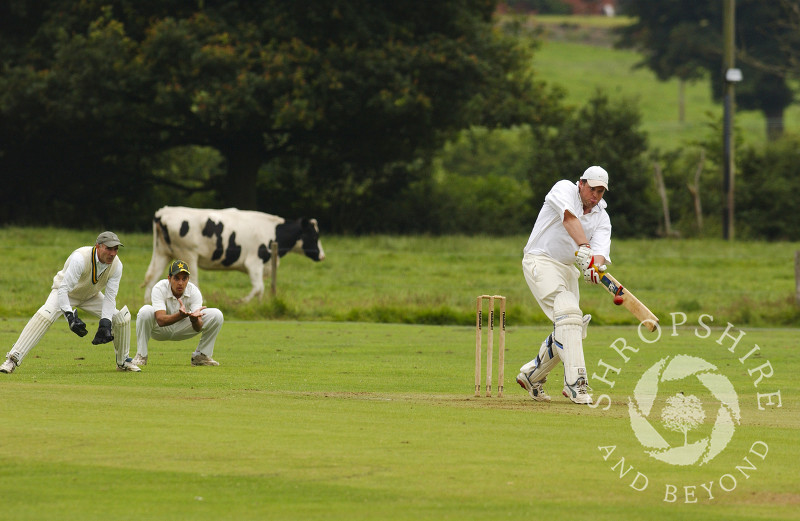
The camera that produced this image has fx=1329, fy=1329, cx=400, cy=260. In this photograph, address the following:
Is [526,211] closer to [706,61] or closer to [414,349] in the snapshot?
[414,349]

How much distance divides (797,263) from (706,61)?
184 ft

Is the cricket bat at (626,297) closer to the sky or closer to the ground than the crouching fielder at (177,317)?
closer to the sky

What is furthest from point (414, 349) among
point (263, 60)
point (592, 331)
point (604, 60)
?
point (604, 60)

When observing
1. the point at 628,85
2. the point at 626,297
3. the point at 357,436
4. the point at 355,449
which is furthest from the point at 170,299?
the point at 628,85

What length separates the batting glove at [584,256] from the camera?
11.4m

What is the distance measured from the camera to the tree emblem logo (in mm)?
9117

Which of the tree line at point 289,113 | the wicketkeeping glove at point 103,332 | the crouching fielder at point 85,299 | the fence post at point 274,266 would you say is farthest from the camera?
the tree line at point 289,113

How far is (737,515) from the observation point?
7.31 m

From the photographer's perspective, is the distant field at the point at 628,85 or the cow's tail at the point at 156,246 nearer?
the cow's tail at the point at 156,246

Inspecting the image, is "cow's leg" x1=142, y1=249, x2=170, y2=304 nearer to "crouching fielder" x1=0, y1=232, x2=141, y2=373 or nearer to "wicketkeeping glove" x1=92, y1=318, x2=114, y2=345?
"crouching fielder" x1=0, y1=232, x2=141, y2=373

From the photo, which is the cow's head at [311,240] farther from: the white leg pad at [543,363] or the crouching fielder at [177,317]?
the white leg pad at [543,363]

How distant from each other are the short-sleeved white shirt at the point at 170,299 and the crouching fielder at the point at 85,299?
49cm

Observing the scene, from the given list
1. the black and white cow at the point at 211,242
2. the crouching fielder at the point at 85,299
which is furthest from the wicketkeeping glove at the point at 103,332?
the black and white cow at the point at 211,242

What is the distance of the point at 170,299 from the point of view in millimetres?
14547
